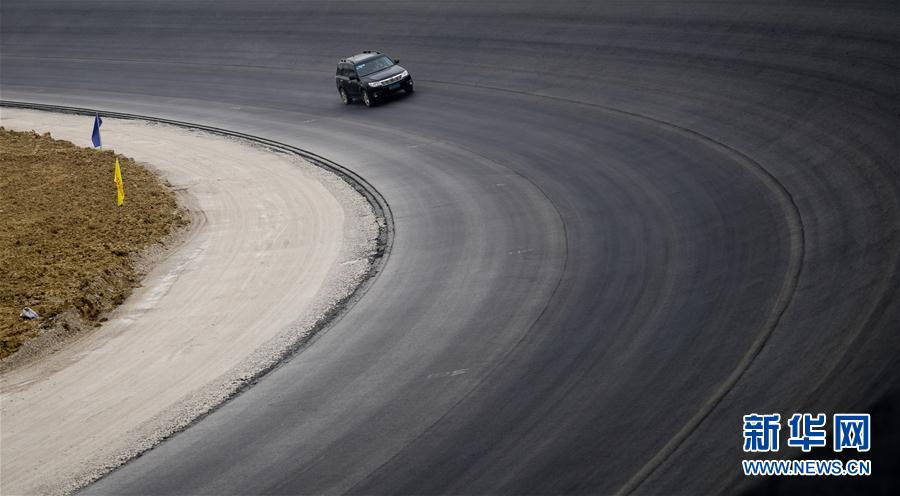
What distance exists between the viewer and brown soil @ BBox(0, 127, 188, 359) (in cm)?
1747

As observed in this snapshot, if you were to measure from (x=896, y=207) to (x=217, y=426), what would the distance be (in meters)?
11.2

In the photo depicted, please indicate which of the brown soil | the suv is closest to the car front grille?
the suv

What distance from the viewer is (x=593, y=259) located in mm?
16875

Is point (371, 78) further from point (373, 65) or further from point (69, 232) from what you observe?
point (69, 232)

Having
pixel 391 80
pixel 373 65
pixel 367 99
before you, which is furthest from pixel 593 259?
pixel 373 65

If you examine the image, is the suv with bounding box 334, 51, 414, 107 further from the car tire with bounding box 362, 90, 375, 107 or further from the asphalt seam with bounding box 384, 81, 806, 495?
the asphalt seam with bounding box 384, 81, 806, 495

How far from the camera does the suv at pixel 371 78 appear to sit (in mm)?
32656

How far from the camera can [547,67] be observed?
3172 centimetres

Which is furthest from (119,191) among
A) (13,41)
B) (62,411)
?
(13,41)

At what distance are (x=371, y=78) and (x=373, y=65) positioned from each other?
2.54 ft

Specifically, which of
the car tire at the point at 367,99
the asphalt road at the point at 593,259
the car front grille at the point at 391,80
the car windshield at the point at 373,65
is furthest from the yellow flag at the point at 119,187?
the car windshield at the point at 373,65

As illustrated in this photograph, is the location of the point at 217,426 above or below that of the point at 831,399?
below

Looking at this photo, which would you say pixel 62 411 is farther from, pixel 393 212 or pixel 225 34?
pixel 225 34

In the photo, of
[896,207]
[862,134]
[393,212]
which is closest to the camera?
[896,207]
